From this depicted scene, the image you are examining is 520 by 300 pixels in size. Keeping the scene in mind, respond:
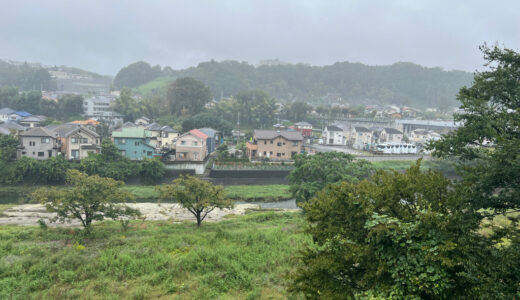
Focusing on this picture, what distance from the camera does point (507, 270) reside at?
5.79 meters

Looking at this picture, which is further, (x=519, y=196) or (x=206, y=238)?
(x=206, y=238)

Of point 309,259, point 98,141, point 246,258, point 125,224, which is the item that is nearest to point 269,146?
point 98,141

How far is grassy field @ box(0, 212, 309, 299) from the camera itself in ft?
36.7

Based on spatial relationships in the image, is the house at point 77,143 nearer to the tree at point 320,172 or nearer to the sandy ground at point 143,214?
the sandy ground at point 143,214

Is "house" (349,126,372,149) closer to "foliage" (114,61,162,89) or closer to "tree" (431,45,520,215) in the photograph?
"tree" (431,45,520,215)

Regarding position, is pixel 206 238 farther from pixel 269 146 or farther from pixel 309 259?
pixel 269 146

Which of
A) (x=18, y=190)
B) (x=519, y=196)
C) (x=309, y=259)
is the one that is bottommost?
(x=18, y=190)

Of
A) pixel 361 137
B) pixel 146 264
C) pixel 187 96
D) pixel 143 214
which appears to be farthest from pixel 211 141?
pixel 146 264

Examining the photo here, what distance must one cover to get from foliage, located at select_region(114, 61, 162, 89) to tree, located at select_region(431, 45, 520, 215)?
137m

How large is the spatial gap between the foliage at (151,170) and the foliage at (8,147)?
42.6ft

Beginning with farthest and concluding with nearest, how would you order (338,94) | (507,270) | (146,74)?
(146,74), (338,94), (507,270)

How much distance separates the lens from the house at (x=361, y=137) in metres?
54.6

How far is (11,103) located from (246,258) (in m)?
65.8

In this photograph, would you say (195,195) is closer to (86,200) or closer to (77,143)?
(86,200)
